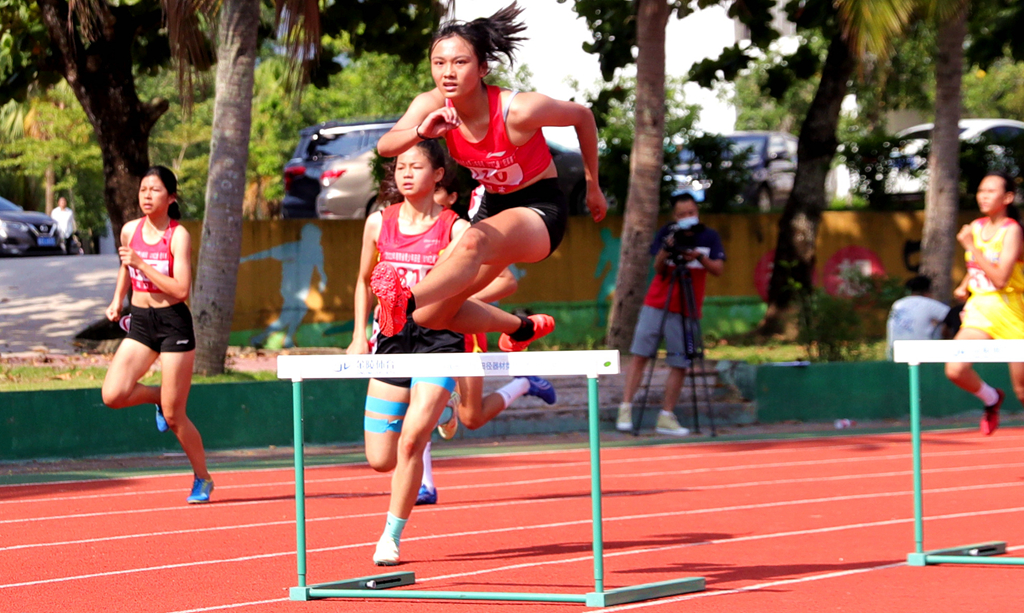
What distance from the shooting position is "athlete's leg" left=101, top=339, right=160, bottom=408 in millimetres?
7770

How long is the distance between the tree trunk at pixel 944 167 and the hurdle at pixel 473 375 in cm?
1192

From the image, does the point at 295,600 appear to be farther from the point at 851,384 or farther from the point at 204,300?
the point at 851,384

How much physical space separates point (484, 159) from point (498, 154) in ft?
0.24

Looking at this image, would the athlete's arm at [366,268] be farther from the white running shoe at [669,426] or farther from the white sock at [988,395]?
the white running shoe at [669,426]

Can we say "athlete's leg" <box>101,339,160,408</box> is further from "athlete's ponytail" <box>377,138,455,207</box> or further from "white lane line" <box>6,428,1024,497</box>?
"athlete's ponytail" <box>377,138,455,207</box>

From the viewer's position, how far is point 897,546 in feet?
22.7

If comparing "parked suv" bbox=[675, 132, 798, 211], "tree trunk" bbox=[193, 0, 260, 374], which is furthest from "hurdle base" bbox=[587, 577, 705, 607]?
"parked suv" bbox=[675, 132, 798, 211]

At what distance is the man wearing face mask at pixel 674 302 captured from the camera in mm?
12195

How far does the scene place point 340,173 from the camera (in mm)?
18828

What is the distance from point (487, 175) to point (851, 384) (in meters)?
9.77

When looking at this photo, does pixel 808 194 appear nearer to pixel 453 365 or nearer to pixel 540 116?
pixel 540 116

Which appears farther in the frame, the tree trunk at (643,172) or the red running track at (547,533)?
the tree trunk at (643,172)

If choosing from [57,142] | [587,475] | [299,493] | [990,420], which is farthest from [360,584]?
[57,142]

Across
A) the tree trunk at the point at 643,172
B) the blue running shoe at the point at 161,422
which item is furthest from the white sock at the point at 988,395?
the tree trunk at the point at 643,172
